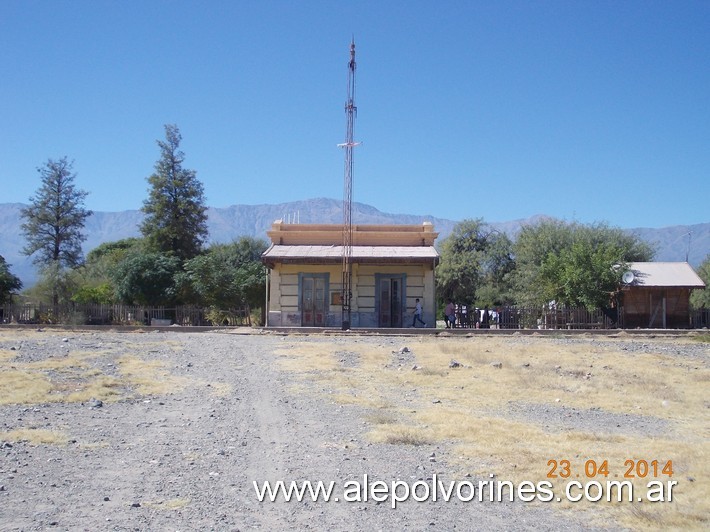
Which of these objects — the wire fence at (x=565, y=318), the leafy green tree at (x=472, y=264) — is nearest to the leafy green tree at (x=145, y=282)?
the wire fence at (x=565, y=318)

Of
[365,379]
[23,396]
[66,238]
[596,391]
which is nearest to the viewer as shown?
[23,396]

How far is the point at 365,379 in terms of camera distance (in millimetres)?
14891

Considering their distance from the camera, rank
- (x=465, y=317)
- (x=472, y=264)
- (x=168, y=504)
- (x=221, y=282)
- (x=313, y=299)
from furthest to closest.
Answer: (x=472, y=264)
(x=221, y=282)
(x=465, y=317)
(x=313, y=299)
(x=168, y=504)

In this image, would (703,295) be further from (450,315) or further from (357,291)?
(357,291)

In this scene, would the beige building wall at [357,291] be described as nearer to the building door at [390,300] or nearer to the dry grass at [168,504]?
the building door at [390,300]

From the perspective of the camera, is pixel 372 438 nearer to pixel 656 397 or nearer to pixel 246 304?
pixel 656 397

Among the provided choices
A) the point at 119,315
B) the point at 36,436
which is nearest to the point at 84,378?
the point at 36,436

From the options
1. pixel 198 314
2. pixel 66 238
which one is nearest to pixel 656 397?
pixel 198 314

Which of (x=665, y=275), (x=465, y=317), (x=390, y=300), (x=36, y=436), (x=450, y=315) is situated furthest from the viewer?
(x=465, y=317)

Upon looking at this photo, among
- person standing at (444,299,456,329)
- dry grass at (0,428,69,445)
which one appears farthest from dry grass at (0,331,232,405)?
person standing at (444,299,456,329)

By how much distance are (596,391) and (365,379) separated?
183 inches

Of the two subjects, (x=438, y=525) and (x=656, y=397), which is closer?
(x=438, y=525)

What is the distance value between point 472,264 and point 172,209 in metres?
26.1

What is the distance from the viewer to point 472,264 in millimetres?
60844
